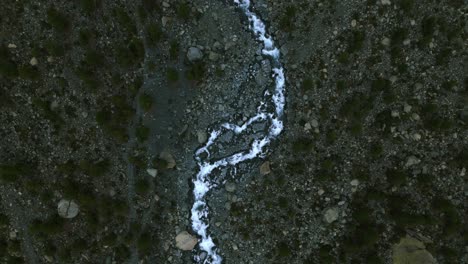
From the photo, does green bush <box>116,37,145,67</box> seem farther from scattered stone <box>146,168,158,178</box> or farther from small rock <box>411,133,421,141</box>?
small rock <box>411,133,421,141</box>

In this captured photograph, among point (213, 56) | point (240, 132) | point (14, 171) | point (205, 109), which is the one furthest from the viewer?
point (240, 132)

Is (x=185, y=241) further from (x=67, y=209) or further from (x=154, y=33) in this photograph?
(x=154, y=33)

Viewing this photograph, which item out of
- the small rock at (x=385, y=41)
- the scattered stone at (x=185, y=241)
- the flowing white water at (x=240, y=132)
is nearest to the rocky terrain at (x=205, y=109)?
the small rock at (x=385, y=41)

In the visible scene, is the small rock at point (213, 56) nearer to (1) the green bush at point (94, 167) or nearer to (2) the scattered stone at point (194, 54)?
(2) the scattered stone at point (194, 54)

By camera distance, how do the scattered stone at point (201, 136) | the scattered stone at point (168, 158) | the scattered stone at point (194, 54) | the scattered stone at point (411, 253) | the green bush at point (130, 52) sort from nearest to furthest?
the scattered stone at point (411, 253), the green bush at point (130, 52), the scattered stone at point (194, 54), the scattered stone at point (168, 158), the scattered stone at point (201, 136)

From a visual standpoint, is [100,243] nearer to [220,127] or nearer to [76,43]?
[220,127]

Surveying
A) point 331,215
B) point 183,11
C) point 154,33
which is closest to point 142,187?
point 154,33
